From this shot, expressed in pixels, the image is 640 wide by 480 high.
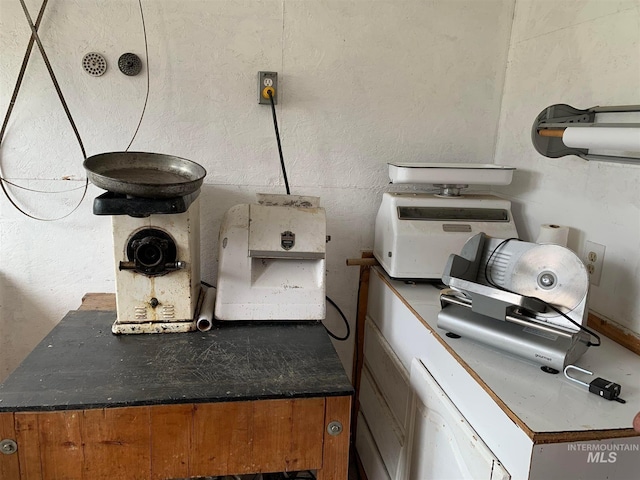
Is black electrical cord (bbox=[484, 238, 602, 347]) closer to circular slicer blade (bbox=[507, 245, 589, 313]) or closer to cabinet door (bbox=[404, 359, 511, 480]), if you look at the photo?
circular slicer blade (bbox=[507, 245, 589, 313])

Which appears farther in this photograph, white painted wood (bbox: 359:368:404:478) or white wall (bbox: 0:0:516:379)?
white wall (bbox: 0:0:516:379)

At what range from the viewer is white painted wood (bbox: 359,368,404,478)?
Result: 1.54 metres

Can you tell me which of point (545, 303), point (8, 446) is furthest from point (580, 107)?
point (8, 446)

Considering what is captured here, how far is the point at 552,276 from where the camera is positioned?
1164 millimetres

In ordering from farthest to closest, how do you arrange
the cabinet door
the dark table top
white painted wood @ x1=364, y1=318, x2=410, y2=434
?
white painted wood @ x1=364, y1=318, x2=410, y2=434 < the dark table top < the cabinet door

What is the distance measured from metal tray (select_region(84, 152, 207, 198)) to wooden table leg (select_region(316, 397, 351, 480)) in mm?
722

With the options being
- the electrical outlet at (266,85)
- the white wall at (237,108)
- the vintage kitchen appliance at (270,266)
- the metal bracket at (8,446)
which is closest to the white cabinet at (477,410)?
the vintage kitchen appliance at (270,266)

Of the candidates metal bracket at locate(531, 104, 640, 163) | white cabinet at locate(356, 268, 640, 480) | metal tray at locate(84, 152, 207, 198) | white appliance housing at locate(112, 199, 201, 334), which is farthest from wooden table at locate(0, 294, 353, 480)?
metal bracket at locate(531, 104, 640, 163)

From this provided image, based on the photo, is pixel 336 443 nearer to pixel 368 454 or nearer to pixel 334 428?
pixel 334 428

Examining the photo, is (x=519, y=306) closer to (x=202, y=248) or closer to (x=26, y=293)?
(x=202, y=248)

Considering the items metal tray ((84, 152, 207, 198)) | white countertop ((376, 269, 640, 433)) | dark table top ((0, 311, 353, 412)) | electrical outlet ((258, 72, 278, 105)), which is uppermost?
electrical outlet ((258, 72, 278, 105))

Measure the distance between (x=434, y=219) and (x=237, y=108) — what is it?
2.86 feet

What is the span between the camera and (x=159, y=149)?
1781 mm

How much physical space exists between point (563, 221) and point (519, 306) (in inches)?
23.8
